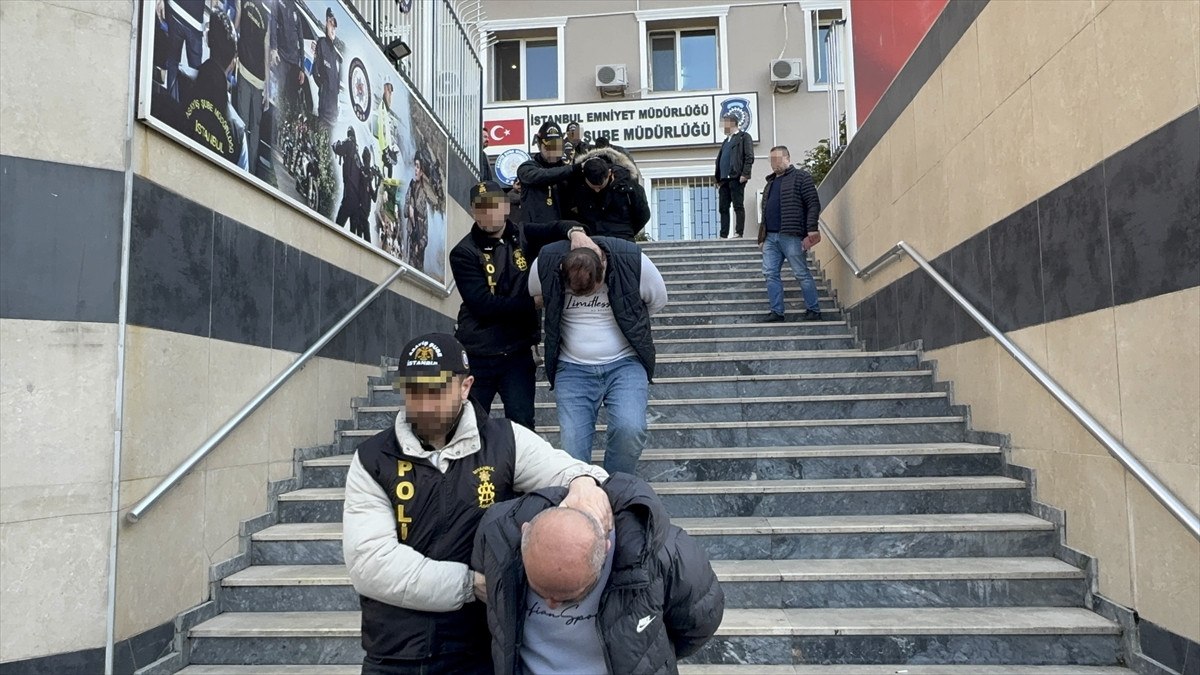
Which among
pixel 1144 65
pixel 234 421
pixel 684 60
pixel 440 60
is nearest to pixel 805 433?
pixel 1144 65

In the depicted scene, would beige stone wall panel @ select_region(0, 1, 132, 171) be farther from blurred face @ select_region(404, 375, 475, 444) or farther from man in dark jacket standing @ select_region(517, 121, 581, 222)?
man in dark jacket standing @ select_region(517, 121, 581, 222)

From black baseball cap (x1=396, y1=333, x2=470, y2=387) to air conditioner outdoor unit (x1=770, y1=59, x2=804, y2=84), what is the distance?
41.6 feet

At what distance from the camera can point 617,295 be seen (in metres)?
3.53

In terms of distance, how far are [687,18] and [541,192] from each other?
10.2 meters

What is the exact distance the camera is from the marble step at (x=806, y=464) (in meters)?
4.46

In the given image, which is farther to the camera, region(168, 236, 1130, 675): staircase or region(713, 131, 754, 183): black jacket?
region(713, 131, 754, 183): black jacket

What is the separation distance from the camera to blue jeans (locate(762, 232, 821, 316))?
733cm

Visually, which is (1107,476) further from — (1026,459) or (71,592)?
(71,592)

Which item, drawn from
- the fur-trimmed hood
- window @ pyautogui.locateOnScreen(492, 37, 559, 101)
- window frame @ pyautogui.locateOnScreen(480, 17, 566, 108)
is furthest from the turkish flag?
the fur-trimmed hood

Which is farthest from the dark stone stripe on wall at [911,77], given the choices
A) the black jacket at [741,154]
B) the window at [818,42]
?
the window at [818,42]

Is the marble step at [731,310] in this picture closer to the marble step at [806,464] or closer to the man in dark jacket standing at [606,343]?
the marble step at [806,464]

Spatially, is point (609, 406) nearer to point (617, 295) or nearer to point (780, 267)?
point (617, 295)

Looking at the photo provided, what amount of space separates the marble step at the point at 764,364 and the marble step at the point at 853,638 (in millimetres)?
2773

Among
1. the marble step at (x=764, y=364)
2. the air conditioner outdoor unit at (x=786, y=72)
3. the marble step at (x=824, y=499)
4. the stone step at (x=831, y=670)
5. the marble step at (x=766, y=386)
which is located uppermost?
the air conditioner outdoor unit at (x=786, y=72)
